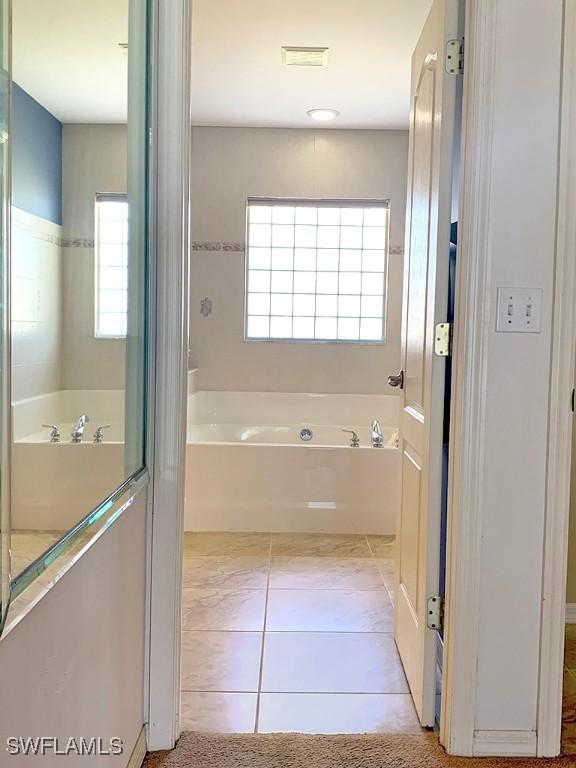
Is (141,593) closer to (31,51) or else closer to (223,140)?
(31,51)

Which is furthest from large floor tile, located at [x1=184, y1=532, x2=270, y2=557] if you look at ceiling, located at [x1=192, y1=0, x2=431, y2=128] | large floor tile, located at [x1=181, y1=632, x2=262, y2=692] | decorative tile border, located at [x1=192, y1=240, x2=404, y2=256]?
ceiling, located at [x1=192, y1=0, x2=431, y2=128]

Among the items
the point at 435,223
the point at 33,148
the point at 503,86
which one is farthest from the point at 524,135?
the point at 33,148

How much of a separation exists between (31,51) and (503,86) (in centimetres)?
118

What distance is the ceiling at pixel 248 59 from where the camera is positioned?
106 cm

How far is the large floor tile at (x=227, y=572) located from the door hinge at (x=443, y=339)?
1.55 m

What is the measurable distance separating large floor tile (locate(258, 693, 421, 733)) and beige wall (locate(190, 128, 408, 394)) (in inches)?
115

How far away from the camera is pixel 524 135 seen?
5.41 ft

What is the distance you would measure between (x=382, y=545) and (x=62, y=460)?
265cm

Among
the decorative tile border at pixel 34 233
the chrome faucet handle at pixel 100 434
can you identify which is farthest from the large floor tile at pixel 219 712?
the decorative tile border at pixel 34 233

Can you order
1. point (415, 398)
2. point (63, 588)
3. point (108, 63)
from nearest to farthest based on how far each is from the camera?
point (63, 588) → point (108, 63) → point (415, 398)

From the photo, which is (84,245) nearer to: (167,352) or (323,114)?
(167,352)

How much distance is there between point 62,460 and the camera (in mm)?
1104

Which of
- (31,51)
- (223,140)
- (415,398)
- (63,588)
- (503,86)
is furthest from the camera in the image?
(223,140)

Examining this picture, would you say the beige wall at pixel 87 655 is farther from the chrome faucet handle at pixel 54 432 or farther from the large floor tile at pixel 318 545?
the large floor tile at pixel 318 545
